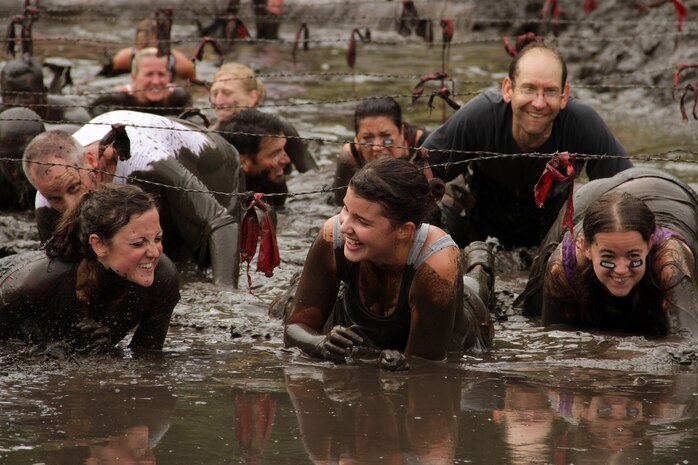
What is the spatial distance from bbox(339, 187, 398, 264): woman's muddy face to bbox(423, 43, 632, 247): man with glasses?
5.69 feet

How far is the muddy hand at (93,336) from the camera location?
5590 mm

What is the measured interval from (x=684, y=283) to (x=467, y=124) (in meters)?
1.93

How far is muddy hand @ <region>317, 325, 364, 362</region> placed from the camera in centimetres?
525

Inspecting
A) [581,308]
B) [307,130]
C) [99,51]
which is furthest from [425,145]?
[99,51]

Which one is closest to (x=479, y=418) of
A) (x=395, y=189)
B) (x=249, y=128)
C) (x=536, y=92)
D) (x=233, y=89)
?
(x=395, y=189)

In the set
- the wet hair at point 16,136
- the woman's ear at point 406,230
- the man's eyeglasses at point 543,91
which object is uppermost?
the man's eyeglasses at point 543,91

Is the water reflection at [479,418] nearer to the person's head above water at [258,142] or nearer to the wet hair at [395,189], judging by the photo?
the wet hair at [395,189]

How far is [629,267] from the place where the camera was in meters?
5.90

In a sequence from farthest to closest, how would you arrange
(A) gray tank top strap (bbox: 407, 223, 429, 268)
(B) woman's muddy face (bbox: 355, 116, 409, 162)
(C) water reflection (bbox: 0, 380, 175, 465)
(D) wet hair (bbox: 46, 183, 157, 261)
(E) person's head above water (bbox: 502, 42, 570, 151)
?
(B) woman's muddy face (bbox: 355, 116, 409, 162) < (E) person's head above water (bbox: 502, 42, 570, 151) < (D) wet hair (bbox: 46, 183, 157, 261) < (A) gray tank top strap (bbox: 407, 223, 429, 268) < (C) water reflection (bbox: 0, 380, 175, 465)

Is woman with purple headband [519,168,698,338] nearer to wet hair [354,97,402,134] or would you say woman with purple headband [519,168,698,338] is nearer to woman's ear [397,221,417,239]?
woman's ear [397,221,417,239]

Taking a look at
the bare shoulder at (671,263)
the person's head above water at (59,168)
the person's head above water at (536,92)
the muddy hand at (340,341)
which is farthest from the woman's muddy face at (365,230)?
the person's head above water at (536,92)

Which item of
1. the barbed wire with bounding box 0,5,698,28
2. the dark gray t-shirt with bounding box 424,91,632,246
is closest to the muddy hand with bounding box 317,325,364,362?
the dark gray t-shirt with bounding box 424,91,632,246

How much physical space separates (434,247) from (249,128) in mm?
3927

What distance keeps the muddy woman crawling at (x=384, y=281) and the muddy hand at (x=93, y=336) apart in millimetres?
809
